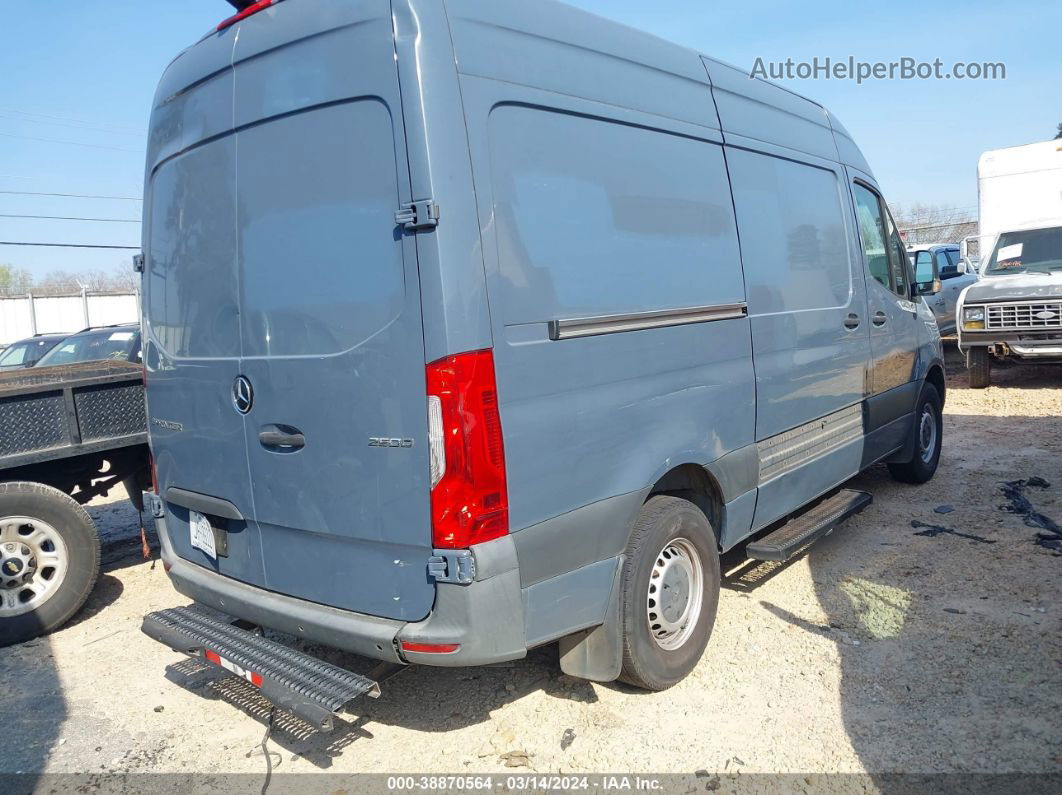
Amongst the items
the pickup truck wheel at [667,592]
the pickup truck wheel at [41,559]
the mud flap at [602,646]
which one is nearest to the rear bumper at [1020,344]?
the pickup truck wheel at [667,592]

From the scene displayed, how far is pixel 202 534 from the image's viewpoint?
3.72 meters

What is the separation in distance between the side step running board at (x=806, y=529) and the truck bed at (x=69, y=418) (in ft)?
11.7

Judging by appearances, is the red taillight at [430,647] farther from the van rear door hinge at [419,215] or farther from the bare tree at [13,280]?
the bare tree at [13,280]

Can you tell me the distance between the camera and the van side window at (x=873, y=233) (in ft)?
18.7

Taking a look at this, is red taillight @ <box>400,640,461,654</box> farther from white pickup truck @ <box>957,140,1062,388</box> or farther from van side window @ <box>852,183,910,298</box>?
white pickup truck @ <box>957,140,1062,388</box>

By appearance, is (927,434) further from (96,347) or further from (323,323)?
(96,347)

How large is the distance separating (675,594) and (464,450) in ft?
4.99

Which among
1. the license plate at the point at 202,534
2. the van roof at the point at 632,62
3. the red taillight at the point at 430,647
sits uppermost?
the van roof at the point at 632,62

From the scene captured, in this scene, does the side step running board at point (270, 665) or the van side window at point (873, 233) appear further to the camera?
the van side window at point (873, 233)

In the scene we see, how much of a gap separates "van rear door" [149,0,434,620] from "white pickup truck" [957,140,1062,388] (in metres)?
10.4

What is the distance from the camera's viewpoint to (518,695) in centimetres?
377

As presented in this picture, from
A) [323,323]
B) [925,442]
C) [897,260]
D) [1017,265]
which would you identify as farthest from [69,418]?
[1017,265]

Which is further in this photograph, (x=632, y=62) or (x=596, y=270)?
(x=632, y=62)

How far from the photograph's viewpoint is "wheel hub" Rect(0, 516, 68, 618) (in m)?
4.59
